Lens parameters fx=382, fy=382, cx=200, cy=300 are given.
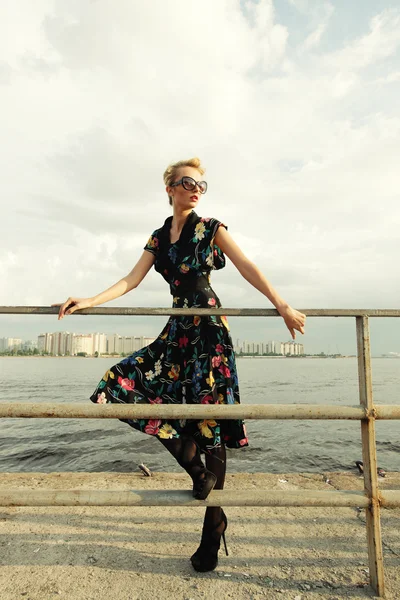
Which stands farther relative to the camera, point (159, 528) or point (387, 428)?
point (387, 428)

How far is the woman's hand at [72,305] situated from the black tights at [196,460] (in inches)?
34.5

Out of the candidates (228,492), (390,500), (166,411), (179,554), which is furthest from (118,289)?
(390,500)

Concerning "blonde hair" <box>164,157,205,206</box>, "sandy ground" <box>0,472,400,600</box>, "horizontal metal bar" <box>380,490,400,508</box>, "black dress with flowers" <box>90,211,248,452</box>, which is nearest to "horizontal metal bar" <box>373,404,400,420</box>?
"horizontal metal bar" <box>380,490,400,508</box>

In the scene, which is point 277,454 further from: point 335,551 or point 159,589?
point 159,589

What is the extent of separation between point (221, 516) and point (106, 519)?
3.44 ft

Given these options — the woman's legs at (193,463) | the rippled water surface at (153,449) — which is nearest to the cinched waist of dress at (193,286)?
the woman's legs at (193,463)

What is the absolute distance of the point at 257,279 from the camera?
2189 millimetres

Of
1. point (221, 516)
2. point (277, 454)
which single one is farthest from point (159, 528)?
point (277, 454)

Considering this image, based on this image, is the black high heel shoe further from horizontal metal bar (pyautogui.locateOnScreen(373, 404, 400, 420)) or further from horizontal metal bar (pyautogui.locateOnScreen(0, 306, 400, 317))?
horizontal metal bar (pyautogui.locateOnScreen(0, 306, 400, 317))

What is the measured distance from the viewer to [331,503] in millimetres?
1964

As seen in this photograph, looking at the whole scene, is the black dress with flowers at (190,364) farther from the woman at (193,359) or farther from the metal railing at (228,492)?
the metal railing at (228,492)

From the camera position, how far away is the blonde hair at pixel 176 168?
248 centimetres

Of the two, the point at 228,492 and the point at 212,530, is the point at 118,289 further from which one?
the point at 212,530

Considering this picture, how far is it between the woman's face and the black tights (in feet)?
4.73
